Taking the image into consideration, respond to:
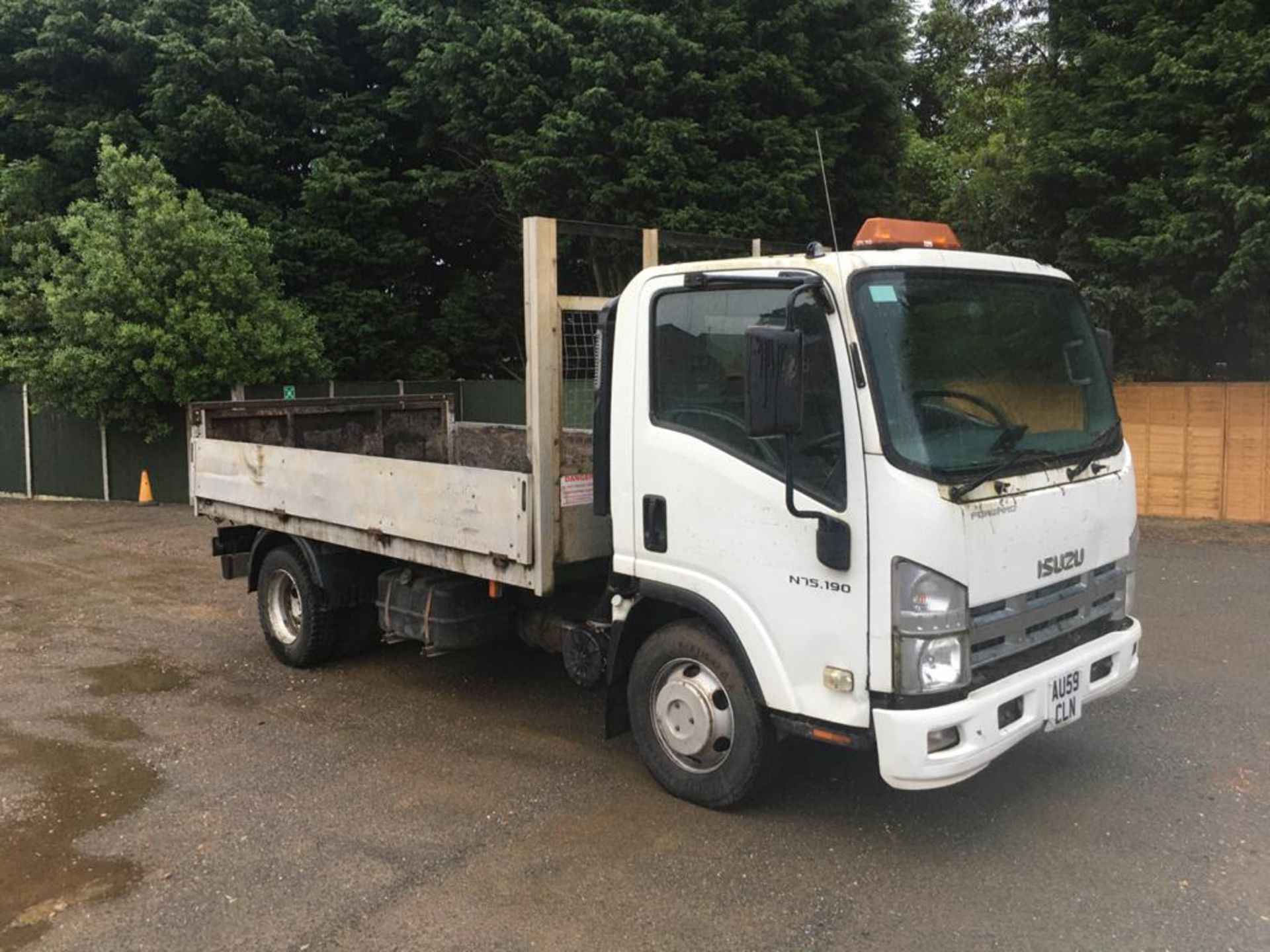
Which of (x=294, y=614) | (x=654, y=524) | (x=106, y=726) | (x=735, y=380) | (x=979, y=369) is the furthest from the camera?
(x=294, y=614)

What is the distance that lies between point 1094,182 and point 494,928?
12215mm

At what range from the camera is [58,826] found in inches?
182

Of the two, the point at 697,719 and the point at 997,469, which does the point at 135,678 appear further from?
the point at 997,469

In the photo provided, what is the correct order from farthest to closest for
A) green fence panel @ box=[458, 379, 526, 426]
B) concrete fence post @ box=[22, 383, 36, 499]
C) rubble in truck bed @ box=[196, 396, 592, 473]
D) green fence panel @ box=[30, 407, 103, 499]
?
1. green fence panel @ box=[458, 379, 526, 426]
2. concrete fence post @ box=[22, 383, 36, 499]
3. green fence panel @ box=[30, 407, 103, 499]
4. rubble in truck bed @ box=[196, 396, 592, 473]

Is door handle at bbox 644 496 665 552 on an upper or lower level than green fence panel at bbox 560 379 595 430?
lower

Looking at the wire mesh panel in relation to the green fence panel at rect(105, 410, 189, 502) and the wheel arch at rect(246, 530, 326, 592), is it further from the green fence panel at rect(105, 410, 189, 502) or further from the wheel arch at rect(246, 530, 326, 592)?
the green fence panel at rect(105, 410, 189, 502)

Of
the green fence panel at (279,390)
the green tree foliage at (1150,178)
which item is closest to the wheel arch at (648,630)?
the green tree foliage at (1150,178)

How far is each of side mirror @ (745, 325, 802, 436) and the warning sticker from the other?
147 centimetres

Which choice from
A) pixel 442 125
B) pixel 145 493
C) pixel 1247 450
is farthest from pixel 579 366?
pixel 442 125

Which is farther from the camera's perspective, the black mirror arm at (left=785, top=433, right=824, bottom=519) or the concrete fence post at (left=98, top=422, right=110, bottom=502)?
the concrete fence post at (left=98, top=422, right=110, bottom=502)

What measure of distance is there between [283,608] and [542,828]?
3.41m

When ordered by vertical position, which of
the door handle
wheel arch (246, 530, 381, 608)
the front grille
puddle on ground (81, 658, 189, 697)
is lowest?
puddle on ground (81, 658, 189, 697)

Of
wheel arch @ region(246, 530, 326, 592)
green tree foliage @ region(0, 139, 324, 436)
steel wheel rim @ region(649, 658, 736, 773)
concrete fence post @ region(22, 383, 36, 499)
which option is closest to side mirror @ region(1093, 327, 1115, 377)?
steel wheel rim @ region(649, 658, 736, 773)

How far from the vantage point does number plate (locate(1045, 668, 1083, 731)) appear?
408cm
